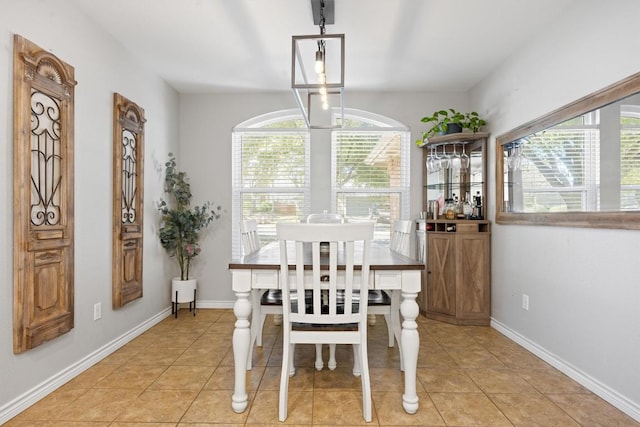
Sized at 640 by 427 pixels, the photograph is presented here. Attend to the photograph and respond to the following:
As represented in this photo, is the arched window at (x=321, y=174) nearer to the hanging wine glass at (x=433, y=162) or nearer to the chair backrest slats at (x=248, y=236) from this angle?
the hanging wine glass at (x=433, y=162)

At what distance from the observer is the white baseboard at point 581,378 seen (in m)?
1.95

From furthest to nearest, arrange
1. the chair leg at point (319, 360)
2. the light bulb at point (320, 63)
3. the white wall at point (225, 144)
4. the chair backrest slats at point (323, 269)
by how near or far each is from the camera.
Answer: the white wall at point (225, 144) < the chair leg at point (319, 360) < the light bulb at point (320, 63) < the chair backrest slats at point (323, 269)

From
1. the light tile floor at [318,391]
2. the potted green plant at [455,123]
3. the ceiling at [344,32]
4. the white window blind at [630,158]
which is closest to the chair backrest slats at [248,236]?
the light tile floor at [318,391]

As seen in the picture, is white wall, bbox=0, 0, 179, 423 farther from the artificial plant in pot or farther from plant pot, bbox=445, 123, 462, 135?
plant pot, bbox=445, 123, 462, 135

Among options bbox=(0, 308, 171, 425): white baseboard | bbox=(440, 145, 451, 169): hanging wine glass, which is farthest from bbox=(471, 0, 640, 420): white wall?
bbox=(0, 308, 171, 425): white baseboard

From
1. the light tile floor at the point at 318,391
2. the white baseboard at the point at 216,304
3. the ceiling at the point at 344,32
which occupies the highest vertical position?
the ceiling at the point at 344,32

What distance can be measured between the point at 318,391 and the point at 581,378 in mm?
1666

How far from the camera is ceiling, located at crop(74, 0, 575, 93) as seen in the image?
2486 millimetres

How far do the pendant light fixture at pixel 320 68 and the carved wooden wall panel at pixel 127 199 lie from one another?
1.47 m

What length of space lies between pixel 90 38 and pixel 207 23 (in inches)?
33.0

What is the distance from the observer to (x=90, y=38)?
104 inches

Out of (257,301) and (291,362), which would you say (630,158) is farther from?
(257,301)

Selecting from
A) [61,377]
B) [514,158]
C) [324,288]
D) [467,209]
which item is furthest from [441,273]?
[61,377]

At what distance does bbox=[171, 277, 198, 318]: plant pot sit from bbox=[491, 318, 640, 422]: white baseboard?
3078 mm
